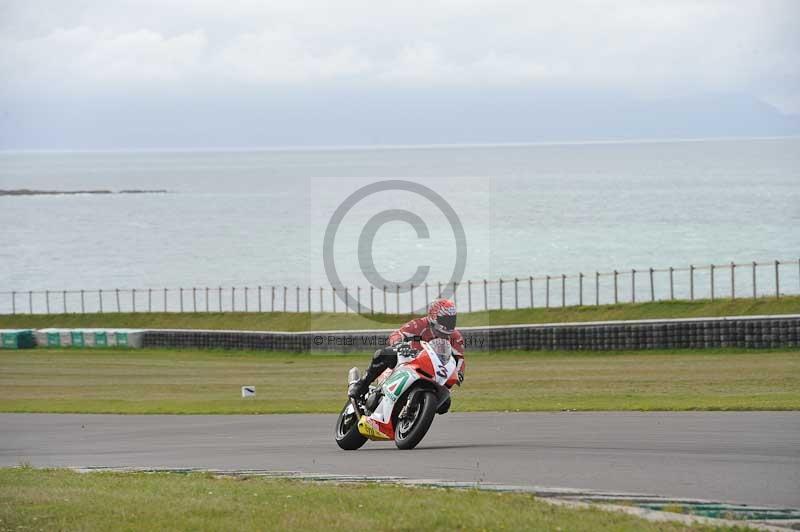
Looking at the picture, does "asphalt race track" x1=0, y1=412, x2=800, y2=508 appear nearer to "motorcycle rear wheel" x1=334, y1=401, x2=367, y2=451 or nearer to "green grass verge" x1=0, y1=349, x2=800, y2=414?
"motorcycle rear wheel" x1=334, y1=401, x2=367, y2=451

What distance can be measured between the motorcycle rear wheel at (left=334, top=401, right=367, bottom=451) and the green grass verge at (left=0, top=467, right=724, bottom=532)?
382 cm

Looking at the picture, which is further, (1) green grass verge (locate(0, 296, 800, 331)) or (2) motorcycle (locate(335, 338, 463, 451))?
(1) green grass verge (locate(0, 296, 800, 331))

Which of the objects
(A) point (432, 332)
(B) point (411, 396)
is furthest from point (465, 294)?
(B) point (411, 396)

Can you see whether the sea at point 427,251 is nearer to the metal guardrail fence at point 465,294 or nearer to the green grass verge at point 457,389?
the metal guardrail fence at point 465,294

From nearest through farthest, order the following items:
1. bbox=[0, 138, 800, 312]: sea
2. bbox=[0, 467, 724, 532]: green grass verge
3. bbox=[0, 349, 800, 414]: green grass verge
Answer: bbox=[0, 467, 724, 532]: green grass verge
bbox=[0, 349, 800, 414]: green grass verge
bbox=[0, 138, 800, 312]: sea

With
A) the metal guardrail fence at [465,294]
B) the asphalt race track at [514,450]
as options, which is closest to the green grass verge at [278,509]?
the asphalt race track at [514,450]

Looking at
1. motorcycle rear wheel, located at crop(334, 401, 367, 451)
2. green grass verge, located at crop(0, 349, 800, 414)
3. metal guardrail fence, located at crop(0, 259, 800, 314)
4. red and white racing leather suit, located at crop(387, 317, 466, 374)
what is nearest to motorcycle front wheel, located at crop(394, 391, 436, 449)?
red and white racing leather suit, located at crop(387, 317, 466, 374)

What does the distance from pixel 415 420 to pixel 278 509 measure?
5.17 metres

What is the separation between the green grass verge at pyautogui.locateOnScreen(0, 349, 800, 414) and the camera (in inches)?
1005

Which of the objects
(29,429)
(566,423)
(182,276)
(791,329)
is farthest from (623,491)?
(182,276)

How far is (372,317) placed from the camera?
64812 millimetres

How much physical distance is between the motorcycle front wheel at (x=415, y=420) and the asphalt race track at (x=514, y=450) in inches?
8.5

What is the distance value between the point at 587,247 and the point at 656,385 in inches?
4211

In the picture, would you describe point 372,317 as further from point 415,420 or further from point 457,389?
point 415,420
